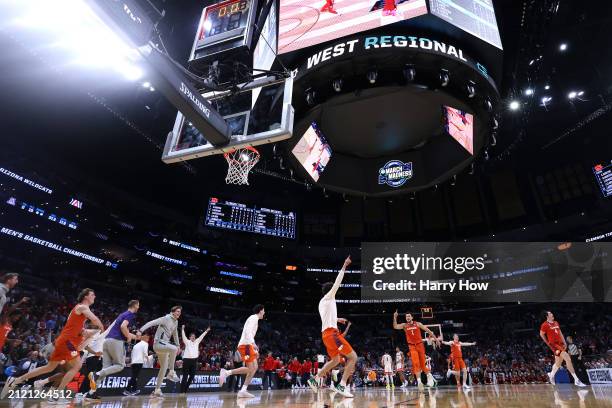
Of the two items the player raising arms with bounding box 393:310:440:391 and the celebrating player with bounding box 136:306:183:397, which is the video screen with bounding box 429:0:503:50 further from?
the celebrating player with bounding box 136:306:183:397

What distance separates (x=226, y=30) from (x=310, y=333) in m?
31.9

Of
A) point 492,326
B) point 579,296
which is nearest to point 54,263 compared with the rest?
point 492,326

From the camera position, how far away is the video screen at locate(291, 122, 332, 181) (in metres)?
15.3

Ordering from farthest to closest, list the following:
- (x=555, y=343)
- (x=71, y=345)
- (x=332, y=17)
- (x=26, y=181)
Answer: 1. (x=26, y=181)
2. (x=332, y=17)
3. (x=555, y=343)
4. (x=71, y=345)

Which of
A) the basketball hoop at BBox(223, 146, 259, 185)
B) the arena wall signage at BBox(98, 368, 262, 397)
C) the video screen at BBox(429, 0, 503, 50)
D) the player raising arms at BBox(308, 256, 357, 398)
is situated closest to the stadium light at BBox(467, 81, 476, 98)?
the video screen at BBox(429, 0, 503, 50)

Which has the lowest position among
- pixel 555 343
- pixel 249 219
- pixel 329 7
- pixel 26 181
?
pixel 555 343

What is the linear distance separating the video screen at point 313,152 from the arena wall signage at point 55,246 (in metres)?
19.5

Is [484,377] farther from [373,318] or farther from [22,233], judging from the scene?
[22,233]

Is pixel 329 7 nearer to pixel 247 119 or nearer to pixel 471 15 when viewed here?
pixel 471 15

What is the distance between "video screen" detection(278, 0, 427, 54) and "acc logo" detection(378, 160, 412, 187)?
8108mm

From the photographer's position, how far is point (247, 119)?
8156 millimetres

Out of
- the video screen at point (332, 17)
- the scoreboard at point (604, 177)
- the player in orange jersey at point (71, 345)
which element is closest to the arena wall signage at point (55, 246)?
the player in orange jersey at point (71, 345)

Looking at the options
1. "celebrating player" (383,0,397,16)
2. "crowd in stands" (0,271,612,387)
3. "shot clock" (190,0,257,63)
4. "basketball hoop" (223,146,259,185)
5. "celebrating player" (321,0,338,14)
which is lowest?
"crowd in stands" (0,271,612,387)

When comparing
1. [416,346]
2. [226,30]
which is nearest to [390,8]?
[226,30]
